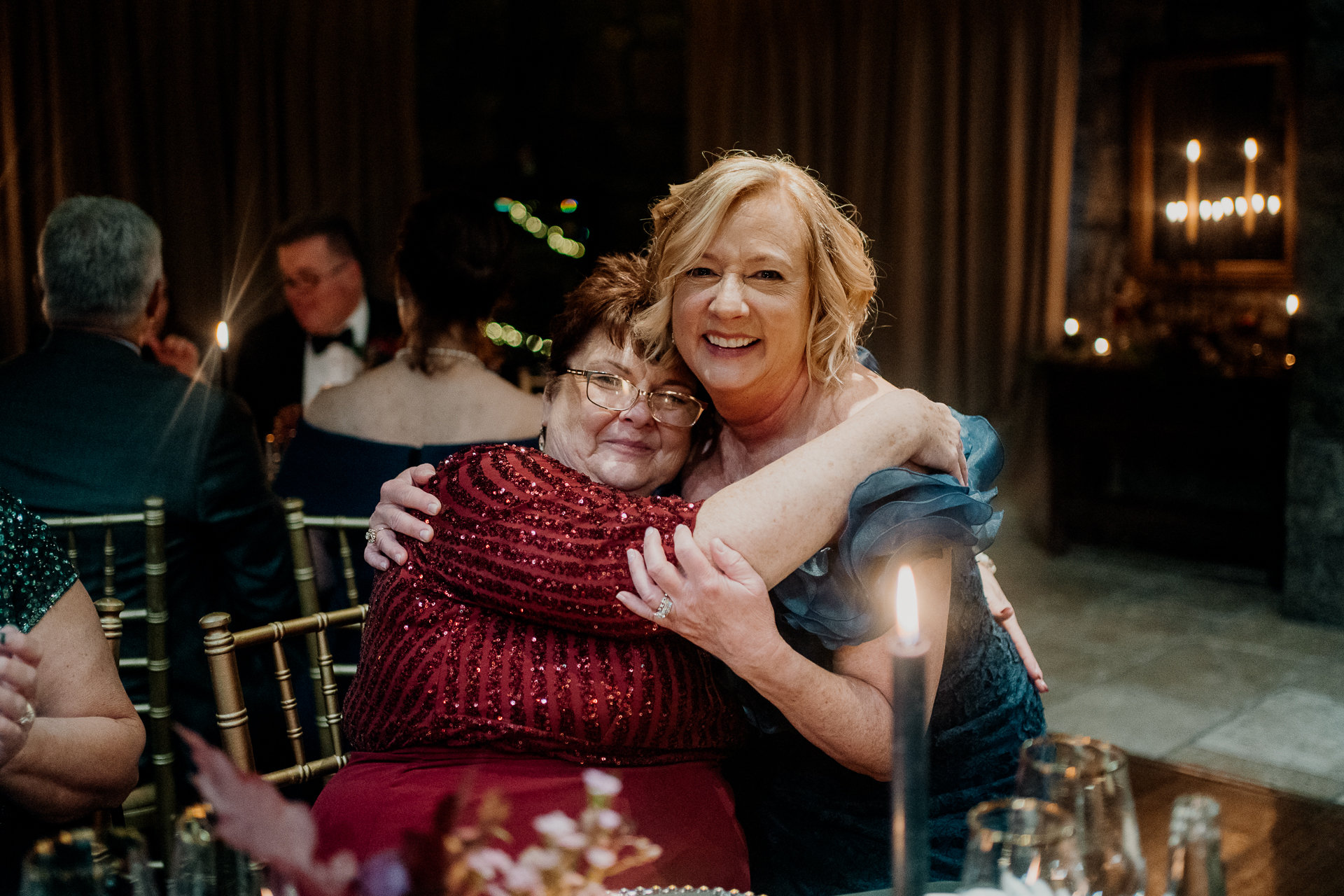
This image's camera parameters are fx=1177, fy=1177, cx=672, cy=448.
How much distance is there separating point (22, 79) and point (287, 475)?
364 cm

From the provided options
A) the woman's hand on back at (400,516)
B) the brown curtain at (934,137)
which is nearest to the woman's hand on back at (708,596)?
the woman's hand on back at (400,516)

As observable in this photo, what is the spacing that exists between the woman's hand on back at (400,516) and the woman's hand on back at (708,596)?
28 cm

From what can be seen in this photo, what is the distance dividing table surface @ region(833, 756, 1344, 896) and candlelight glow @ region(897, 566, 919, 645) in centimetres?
79

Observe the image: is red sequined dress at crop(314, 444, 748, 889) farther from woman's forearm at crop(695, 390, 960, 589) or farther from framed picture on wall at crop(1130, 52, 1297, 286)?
framed picture on wall at crop(1130, 52, 1297, 286)

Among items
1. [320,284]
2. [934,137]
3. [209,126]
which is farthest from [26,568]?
[934,137]

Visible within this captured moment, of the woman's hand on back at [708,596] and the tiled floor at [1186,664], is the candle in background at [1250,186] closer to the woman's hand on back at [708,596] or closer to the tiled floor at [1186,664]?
the tiled floor at [1186,664]

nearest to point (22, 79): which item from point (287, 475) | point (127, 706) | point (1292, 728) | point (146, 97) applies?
point (146, 97)

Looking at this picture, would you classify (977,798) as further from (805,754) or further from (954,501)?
(954,501)

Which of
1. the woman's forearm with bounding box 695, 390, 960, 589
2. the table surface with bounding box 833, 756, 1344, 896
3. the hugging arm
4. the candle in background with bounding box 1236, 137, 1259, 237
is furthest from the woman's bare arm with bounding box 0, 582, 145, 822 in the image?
the candle in background with bounding box 1236, 137, 1259, 237

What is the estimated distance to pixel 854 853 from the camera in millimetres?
1568

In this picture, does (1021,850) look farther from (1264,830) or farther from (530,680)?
(1264,830)

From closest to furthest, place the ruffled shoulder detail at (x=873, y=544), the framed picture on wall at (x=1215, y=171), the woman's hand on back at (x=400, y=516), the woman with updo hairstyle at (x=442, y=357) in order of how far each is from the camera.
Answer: the ruffled shoulder detail at (x=873, y=544)
the woman's hand on back at (x=400, y=516)
the woman with updo hairstyle at (x=442, y=357)
the framed picture on wall at (x=1215, y=171)

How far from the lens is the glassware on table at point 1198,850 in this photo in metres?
0.75

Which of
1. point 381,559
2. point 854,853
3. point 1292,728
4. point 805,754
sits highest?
point 381,559
